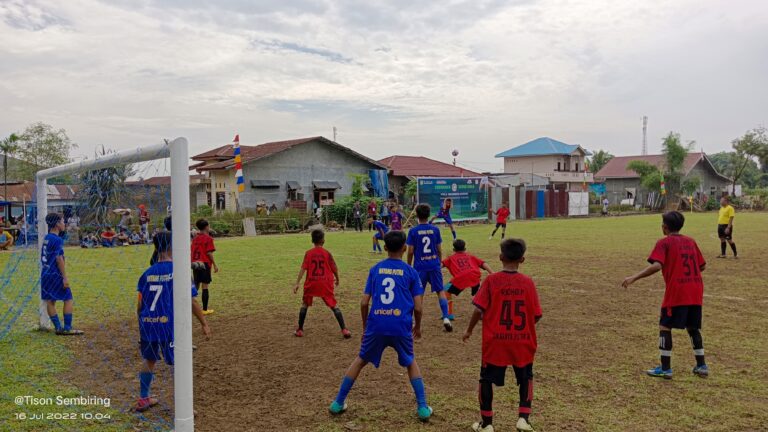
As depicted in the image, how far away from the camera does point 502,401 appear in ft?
18.6

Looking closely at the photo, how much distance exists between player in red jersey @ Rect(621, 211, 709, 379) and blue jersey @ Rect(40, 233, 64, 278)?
7720 mm

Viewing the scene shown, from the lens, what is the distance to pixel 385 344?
523 centimetres

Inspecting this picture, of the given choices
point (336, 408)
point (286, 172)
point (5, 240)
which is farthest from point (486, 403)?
point (286, 172)

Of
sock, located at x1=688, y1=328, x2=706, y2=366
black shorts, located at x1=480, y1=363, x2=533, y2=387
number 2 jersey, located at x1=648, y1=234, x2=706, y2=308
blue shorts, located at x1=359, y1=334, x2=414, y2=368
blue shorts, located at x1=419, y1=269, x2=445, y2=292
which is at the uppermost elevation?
number 2 jersey, located at x1=648, y1=234, x2=706, y2=308

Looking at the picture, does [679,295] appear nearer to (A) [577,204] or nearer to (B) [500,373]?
(B) [500,373]

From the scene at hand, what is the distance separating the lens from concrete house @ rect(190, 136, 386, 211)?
37.9m

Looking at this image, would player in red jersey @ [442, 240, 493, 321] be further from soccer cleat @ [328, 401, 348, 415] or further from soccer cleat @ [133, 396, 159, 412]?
soccer cleat @ [133, 396, 159, 412]

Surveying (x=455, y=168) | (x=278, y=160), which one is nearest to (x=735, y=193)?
(x=455, y=168)

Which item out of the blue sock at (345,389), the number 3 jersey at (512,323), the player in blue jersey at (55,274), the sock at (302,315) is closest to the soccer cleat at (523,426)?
the number 3 jersey at (512,323)

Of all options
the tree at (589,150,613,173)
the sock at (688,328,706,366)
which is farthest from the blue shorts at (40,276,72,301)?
the tree at (589,150,613,173)

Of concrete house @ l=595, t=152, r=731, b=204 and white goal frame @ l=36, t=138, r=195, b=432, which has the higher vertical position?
concrete house @ l=595, t=152, r=731, b=204

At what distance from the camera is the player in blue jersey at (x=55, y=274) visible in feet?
27.2

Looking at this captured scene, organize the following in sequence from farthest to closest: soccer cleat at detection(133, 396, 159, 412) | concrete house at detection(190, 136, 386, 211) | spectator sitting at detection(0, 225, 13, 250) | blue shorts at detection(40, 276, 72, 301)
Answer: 1. concrete house at detection(190, 136, 386, 211)
2. spectator sitting at detection(0, 225, 13, 250)
3. blue shorts at detection(40, 276, 72, 301)
4. soccer cleat at detection(133, 396, 159, 412)

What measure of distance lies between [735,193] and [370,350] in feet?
245
